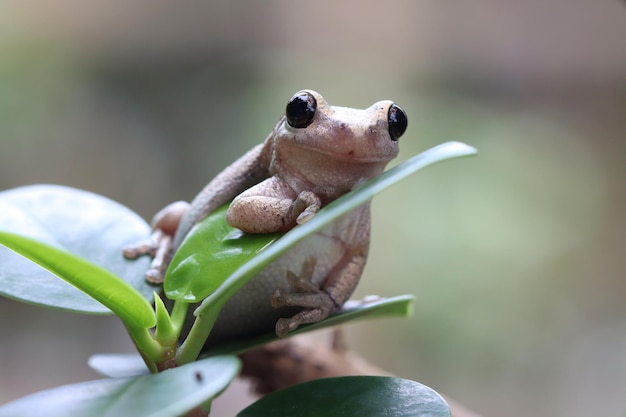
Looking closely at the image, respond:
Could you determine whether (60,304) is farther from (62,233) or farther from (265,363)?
(265,363)

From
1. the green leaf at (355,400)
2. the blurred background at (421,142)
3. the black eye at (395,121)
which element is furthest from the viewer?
the blurred background at (421,142)

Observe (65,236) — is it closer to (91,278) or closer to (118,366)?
(118,366)

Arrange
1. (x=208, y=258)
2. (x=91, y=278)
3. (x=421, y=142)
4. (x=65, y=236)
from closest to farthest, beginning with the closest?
(x=91, y=278), (x=208, y=258), (x=65, y=236), (x=421, y=142)

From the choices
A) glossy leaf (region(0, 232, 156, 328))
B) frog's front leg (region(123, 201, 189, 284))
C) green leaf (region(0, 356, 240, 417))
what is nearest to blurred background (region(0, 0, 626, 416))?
frog's front leg (region(123, 201, 189, 284))

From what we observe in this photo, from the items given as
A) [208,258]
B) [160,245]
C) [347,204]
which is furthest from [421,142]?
[347,204]

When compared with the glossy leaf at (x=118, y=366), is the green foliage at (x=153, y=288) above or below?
above

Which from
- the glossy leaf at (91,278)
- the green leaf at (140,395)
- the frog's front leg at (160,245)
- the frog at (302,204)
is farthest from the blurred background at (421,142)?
the green leaf at (140,395)

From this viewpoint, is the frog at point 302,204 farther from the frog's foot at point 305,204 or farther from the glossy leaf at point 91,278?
the glossy leaf at point 91,278
